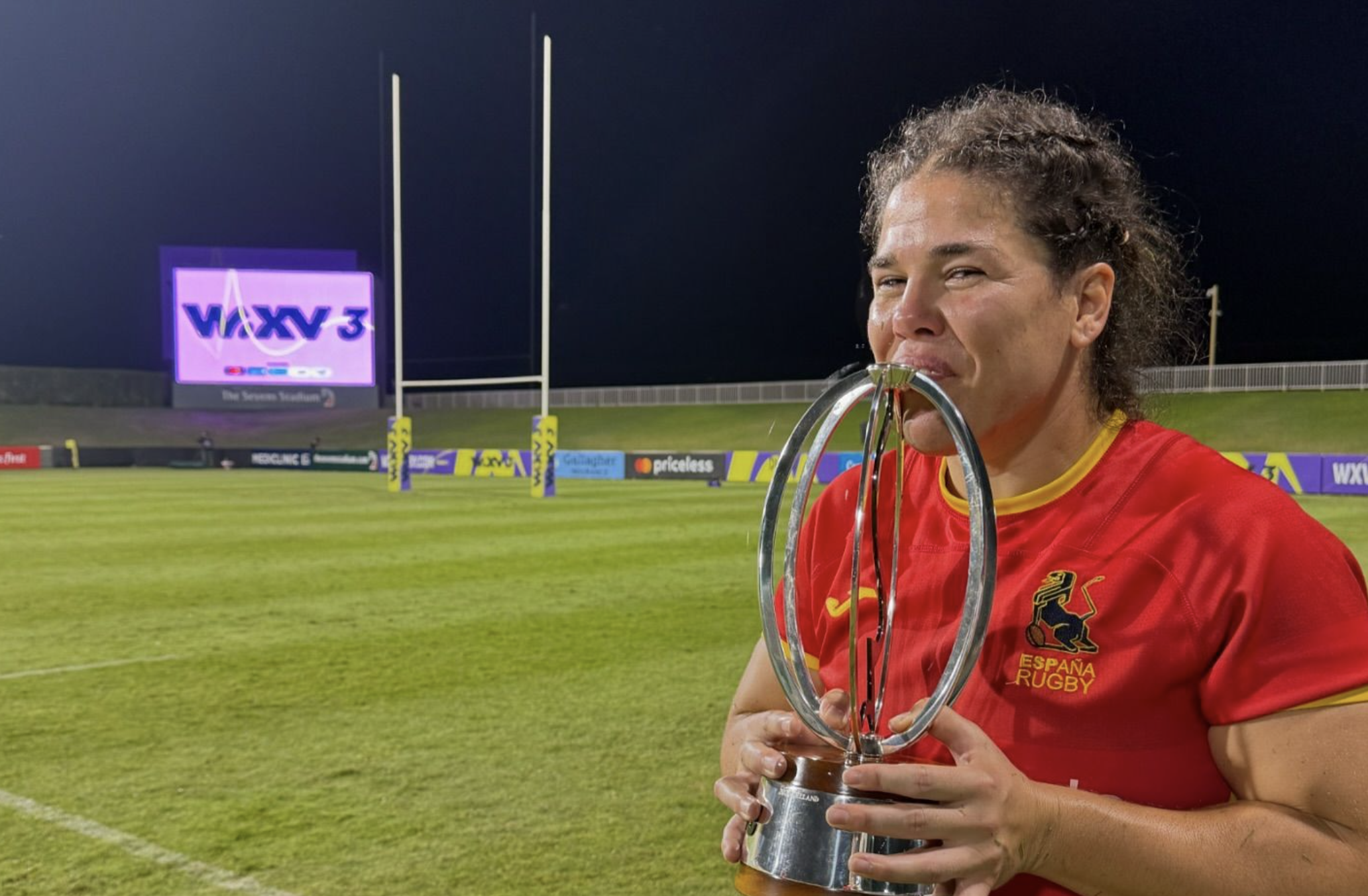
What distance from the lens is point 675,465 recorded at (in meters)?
27.0

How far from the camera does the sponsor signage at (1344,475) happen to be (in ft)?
63.9

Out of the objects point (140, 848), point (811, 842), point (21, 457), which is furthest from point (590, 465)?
point (811, 842)

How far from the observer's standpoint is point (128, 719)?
5.11 metres

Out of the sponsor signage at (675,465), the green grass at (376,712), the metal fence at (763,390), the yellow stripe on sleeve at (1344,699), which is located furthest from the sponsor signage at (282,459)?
the yellow stripe on sleeve at (1344,699)

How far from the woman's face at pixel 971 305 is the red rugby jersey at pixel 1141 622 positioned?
16cm

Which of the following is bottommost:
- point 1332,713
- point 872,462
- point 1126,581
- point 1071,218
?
point 1332,713

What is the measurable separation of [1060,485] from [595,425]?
42.1m

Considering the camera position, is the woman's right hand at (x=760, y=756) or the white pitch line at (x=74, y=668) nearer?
the woman's right hand at (x=760, y=756)

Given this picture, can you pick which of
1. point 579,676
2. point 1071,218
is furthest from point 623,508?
point 1071,218

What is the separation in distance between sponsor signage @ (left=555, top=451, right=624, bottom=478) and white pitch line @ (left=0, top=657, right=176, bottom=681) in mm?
21524

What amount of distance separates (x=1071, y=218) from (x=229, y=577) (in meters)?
9.29

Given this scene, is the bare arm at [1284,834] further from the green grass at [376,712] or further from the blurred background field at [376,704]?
the green grass at [376,712]

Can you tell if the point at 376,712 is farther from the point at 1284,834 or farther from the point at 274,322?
the point at 274,322

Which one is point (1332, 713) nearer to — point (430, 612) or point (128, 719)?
point (128, 719)
